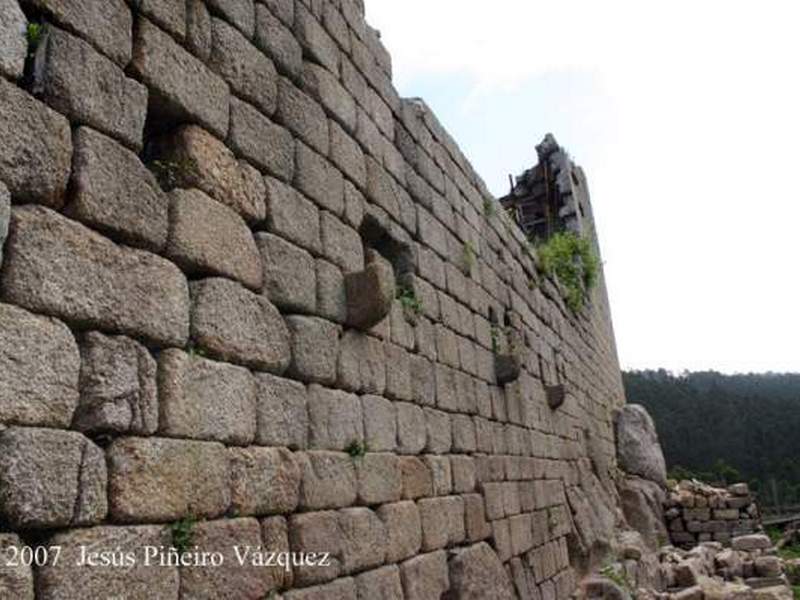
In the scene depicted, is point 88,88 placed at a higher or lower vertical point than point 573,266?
lower

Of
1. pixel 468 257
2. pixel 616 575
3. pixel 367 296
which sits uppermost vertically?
pixel 468 257

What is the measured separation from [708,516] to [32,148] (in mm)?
15860

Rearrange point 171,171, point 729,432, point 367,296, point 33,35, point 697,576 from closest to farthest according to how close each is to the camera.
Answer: point 33,35 → point 171,171 → point 367,296 → point 697,576 → point 729,432

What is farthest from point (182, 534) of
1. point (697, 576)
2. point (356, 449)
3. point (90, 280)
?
point (697, 576)

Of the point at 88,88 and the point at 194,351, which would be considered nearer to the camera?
the point at 88,88

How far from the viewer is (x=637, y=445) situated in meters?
14.1

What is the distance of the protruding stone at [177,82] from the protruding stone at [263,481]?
4.15 feet

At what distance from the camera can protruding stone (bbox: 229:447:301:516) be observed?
267cm

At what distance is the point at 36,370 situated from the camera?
78.2 inches

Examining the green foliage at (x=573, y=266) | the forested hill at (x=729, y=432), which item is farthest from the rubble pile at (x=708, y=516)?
the forested hill at (x=729, y=432)

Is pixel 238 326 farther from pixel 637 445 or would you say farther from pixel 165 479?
pixel 637 445

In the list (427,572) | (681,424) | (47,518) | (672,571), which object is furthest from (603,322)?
(681,424)

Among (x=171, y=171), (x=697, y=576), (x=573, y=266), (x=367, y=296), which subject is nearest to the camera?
(x=171, y=171)

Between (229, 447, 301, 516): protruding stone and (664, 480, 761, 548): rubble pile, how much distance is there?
1397 cm
